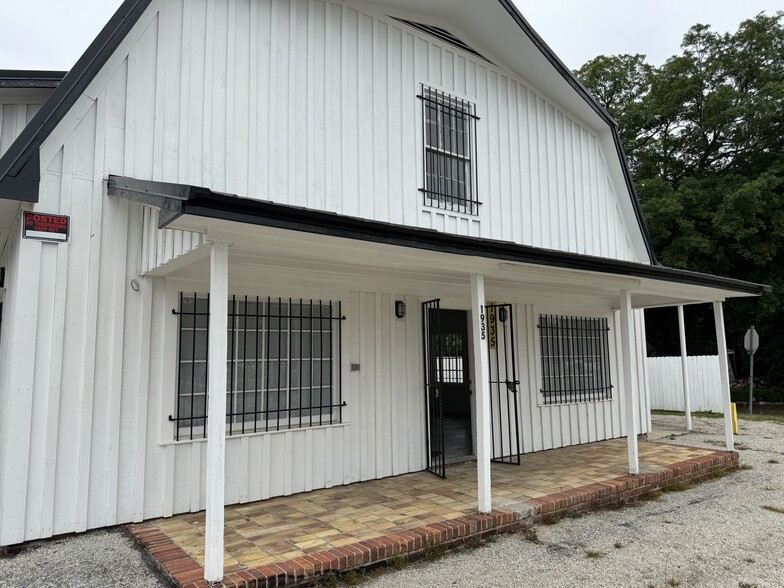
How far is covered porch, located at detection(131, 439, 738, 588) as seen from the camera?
12.3ft

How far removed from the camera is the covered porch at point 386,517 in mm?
3738

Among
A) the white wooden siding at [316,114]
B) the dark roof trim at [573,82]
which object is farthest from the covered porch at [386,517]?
the dark roof trim at [573,82]

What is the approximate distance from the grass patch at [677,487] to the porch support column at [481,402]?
8.61 ft

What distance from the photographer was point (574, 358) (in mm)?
8633

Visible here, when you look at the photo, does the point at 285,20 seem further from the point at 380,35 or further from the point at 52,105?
the point at 52,105

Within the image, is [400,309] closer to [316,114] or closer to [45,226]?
[316,114]

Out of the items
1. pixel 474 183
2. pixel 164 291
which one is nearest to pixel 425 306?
pixel 474 183

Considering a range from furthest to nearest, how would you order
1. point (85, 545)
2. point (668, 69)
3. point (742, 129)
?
point (668, 69)
point (742, 129)
point (85, 545)

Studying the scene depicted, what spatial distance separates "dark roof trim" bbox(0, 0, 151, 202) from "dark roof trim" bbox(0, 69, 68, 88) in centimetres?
68

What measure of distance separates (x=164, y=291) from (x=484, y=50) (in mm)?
5570

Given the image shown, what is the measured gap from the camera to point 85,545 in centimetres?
412

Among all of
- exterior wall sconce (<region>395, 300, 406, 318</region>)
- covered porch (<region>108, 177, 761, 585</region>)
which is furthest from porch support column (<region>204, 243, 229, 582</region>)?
exterior wall sconce (<region>395, 300, 406, 318</region>)

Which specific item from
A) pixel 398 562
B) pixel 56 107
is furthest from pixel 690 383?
pixel 56 107

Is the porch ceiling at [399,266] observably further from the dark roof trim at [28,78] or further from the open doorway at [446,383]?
the dark roof trim at [28,78]
